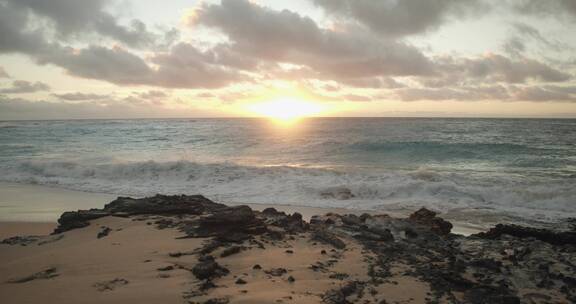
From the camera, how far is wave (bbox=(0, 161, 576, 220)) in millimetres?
14203

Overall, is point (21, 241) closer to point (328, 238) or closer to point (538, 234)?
point (328, 238)

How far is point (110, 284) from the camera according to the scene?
190 inches

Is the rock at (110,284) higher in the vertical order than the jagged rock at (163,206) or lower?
lower

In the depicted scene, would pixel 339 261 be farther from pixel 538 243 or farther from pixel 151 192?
pixel 151 192

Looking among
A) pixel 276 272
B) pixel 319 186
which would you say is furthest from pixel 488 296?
pixel 319 186

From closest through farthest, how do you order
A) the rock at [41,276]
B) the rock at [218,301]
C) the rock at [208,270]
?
1. the rock at [218,301]
2. the rock at [208,270]
3. the rock at [41,276]

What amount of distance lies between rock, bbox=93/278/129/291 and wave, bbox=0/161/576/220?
9.68 metres

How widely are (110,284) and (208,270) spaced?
1.26 metres

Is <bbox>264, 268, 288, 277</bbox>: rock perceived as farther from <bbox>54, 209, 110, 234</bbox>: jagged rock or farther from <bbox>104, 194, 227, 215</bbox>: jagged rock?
<bbox>54, 209, 110, 234</bbox>: jagged rock

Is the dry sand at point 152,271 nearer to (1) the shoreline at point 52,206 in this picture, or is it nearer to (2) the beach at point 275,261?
(2) the beach at point 275,261

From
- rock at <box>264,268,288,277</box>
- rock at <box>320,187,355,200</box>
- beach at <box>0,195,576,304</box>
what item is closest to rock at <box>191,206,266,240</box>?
beach at <box>0,195,576,304</box>

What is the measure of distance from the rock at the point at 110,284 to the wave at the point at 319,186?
968 cm

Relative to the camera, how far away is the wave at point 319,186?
46.6 ft

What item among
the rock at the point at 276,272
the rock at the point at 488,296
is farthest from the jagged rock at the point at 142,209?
the rock at the point at 488,296
